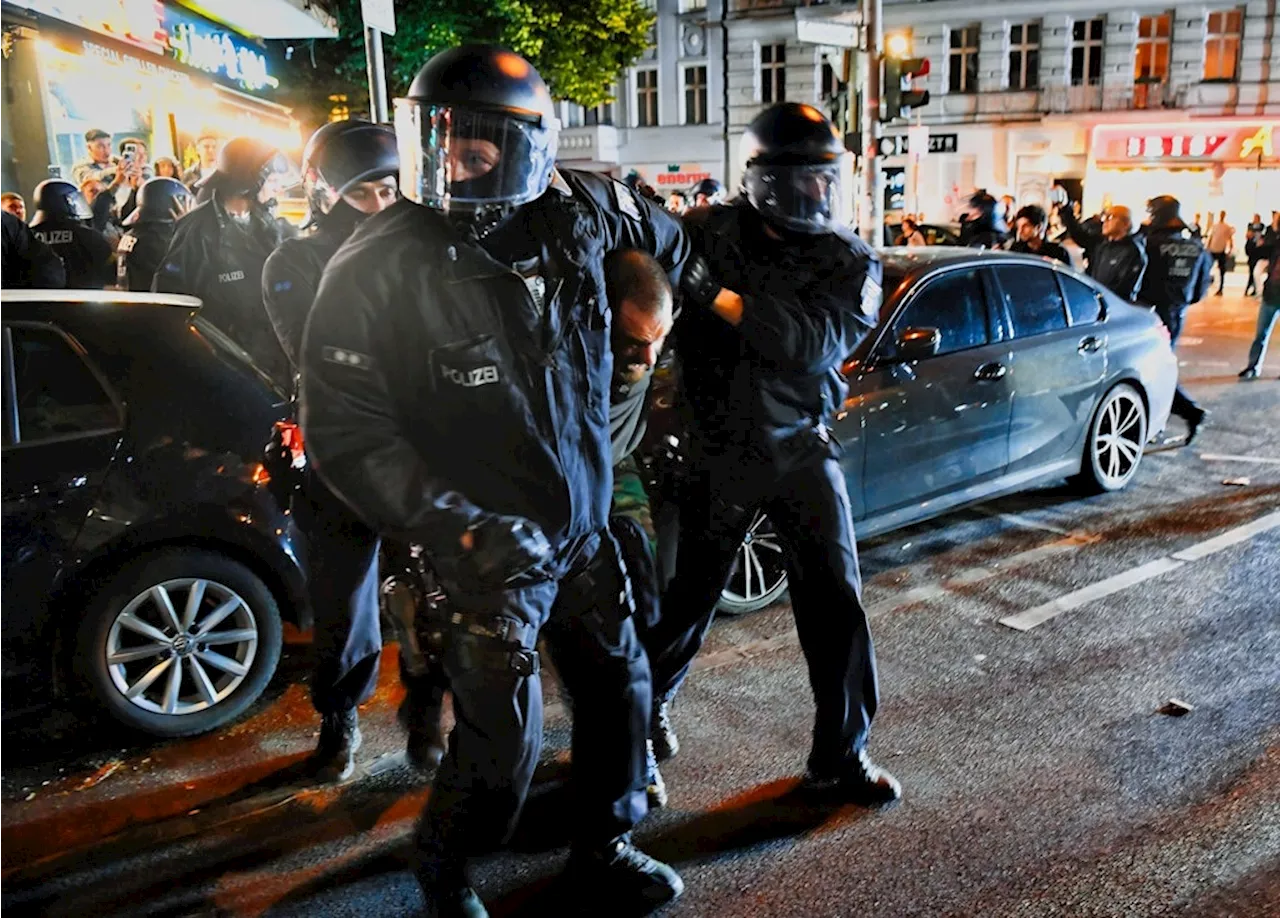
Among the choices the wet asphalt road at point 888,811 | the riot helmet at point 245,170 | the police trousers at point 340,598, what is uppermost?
the riot helmet at point 245,170

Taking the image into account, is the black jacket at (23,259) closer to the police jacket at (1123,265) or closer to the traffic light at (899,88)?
the police jacket at (1123,265)

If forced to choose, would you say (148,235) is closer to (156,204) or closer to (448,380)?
(156,204)

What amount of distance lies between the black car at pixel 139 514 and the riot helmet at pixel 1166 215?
7.80m

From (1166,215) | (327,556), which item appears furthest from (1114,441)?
(327,556)

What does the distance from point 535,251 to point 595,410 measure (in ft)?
1.19

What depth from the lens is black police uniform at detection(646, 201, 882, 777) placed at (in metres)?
3.03

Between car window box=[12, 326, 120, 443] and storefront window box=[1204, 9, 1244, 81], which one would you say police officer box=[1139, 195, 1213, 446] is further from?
storefront window box=[1204, 9, 1244, 81]

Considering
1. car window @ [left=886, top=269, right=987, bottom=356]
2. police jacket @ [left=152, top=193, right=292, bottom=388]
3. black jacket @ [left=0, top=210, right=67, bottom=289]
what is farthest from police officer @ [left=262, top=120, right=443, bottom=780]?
black jacket @ [left=0, top=210, right=67, bottom=289]

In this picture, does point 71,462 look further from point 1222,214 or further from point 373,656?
point 1222,214

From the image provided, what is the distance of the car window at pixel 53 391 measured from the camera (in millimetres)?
3598

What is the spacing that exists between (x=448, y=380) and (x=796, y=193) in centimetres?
129

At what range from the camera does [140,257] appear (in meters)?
6.36

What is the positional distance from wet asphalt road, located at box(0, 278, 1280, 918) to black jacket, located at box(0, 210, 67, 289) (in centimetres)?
365

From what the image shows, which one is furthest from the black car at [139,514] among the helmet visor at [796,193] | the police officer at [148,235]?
the police officer at [148,235]
